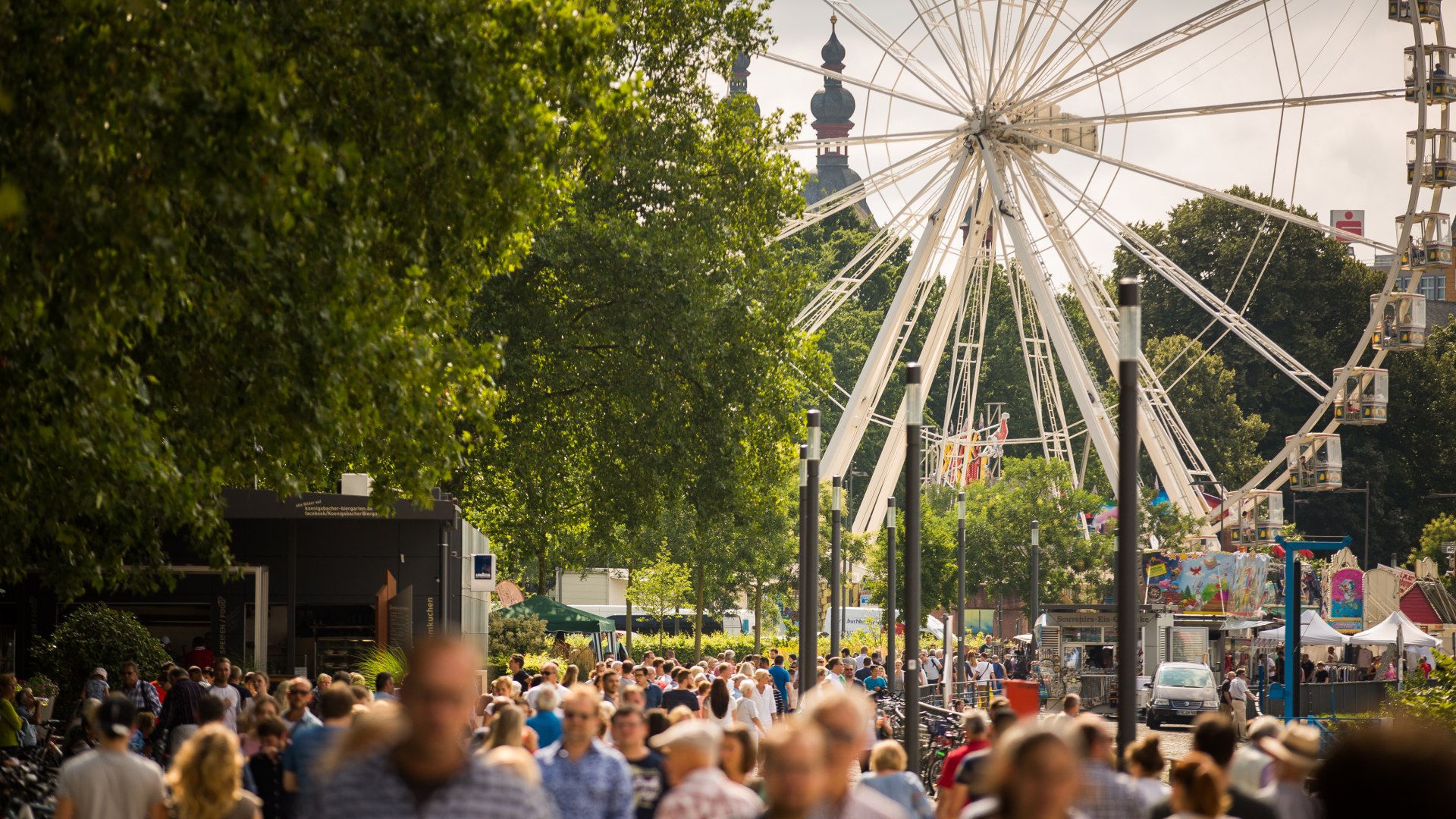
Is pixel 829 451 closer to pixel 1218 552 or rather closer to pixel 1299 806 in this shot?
pixel 1218 552

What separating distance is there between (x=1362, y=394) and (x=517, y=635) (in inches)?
811

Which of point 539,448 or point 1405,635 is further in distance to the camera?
point 1405,635

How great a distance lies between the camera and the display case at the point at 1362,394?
39.5m

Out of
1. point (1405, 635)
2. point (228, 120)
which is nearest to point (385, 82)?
point (228, 120)

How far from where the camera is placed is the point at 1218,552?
1718 inches

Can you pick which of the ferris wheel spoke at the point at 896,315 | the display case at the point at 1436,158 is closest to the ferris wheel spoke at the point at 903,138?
the ferris wheel spoke at the point at 896,315

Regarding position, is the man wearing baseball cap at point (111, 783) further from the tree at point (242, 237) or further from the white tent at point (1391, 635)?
the white tent at point (1391, 635)

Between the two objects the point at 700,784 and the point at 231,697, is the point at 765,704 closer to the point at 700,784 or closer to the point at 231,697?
the point at 231,697

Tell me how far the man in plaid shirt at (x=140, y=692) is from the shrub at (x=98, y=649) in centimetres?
234

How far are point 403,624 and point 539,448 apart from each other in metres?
3.74

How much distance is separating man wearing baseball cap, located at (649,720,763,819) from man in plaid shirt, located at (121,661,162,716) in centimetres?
1275

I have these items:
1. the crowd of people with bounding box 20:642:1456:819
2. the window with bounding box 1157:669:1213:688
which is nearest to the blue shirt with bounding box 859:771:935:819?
the crowd of people with bounding box 20:642:1456:819

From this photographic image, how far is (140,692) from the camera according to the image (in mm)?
19562

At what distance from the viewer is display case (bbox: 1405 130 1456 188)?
3578 centimetres
